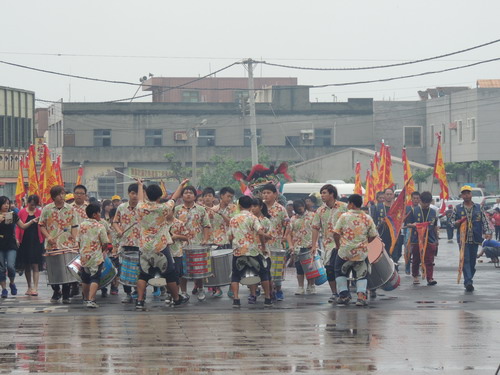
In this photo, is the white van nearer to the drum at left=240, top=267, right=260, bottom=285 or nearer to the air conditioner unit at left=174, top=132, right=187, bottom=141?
the air conditioner unit at left=174, top=132, right=187, bottom=141

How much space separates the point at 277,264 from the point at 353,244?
150 cm

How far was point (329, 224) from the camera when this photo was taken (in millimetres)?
16688

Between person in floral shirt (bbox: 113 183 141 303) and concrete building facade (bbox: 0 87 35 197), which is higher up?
concrete building facade (bbox: 0 87 35 197)

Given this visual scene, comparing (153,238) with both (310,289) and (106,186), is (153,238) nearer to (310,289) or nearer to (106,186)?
(310,289)

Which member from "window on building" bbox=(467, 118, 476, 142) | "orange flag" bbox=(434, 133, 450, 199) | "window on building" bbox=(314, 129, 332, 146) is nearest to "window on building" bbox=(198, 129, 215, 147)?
"window on building" bbox=(314, 129, 332, 146)

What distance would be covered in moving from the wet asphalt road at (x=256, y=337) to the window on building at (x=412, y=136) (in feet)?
197

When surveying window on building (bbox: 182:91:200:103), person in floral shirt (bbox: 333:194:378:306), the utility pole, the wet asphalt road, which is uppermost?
window on building (bbox: 182:91:200:103)

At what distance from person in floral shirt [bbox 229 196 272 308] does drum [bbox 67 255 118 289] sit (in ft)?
6.03

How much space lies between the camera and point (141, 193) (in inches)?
631

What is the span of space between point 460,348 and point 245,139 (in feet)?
218

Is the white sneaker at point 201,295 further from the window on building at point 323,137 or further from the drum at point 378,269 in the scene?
the window on building at point 323,137

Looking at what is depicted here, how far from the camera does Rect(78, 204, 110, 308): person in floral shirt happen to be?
1580cm

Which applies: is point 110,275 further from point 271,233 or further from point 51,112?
point 51,112

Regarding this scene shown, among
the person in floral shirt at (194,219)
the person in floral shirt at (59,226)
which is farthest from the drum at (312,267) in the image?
the person in floral shirt at (59,226)
